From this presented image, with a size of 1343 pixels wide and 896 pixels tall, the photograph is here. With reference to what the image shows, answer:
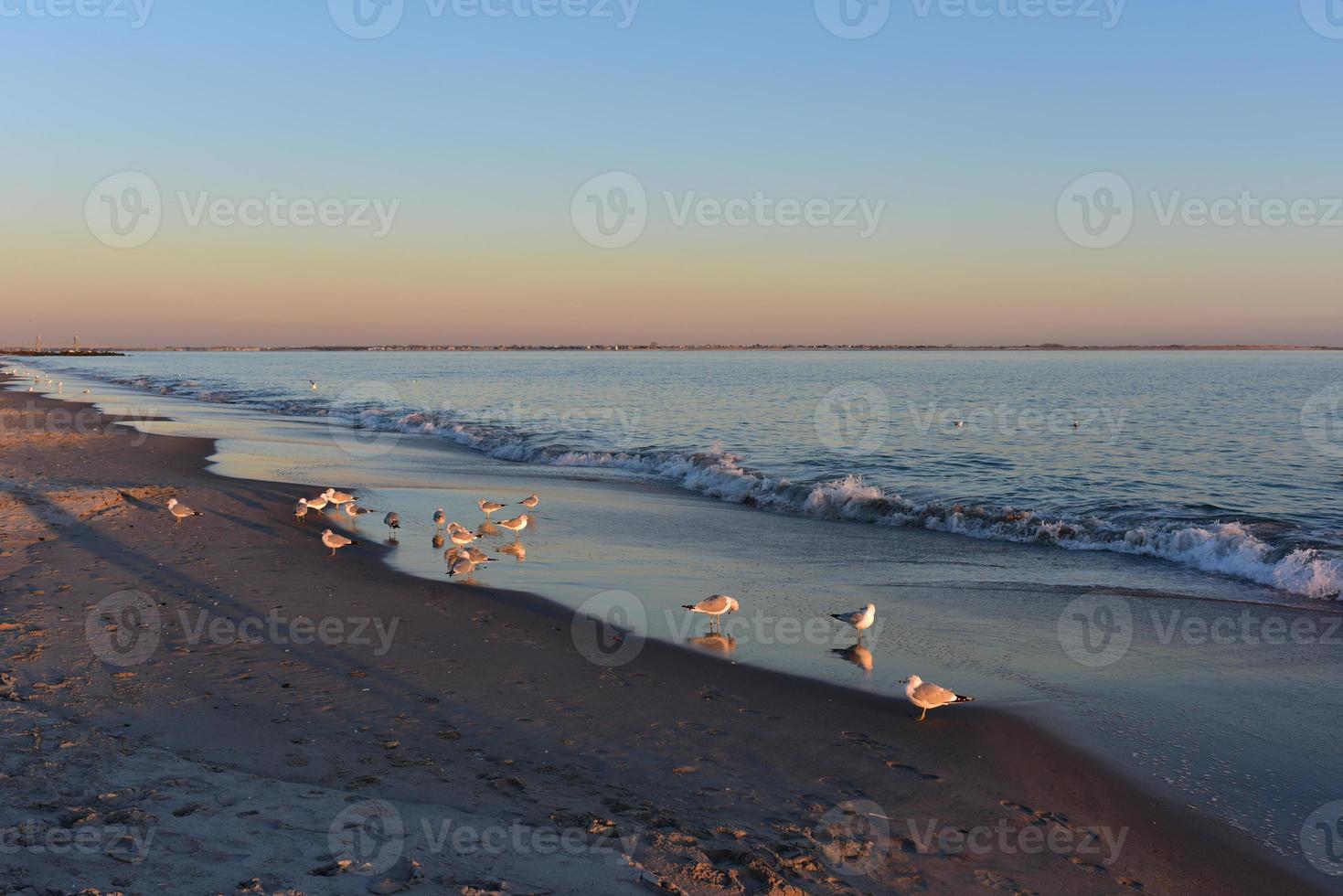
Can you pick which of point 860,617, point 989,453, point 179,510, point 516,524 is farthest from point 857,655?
point 989,453

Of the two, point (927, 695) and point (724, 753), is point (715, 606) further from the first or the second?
point (724, 753)

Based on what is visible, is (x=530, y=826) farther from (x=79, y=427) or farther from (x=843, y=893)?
(x=79, y=427)

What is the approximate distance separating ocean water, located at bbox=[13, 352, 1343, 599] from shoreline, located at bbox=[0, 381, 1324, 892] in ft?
28.5

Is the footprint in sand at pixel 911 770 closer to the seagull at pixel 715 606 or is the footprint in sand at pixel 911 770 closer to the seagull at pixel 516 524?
the seagull at pixel 715 606

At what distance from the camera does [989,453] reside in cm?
2788

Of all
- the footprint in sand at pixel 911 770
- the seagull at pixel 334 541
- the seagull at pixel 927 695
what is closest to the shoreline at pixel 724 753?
the footprint in sand at pixel 911 770

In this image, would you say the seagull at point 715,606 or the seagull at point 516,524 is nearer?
the seagull at point 715,606

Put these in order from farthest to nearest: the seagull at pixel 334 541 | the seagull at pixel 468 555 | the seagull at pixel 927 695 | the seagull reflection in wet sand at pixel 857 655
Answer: the seagull at pixel 334 541, the seagull at pixel 468 555, the seagull reflection in wet sand at pixel 857 655, the seagull at pixel 927 695

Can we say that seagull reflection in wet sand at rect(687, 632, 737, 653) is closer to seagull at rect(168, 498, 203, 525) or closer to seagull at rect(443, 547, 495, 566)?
seagull at rect(443, 547, 495, 566)

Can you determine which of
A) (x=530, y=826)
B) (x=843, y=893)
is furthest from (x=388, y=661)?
(x=843, y=893)

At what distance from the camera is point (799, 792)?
6145 mm

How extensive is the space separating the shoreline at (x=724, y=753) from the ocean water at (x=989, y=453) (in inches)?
342

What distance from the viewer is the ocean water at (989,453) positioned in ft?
53.4

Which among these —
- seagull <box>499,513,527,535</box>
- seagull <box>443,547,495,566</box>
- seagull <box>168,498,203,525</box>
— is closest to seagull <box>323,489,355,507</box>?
seagull <box>168,498,203,525</box>
